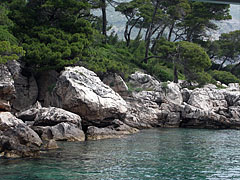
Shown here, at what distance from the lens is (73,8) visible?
2356cm

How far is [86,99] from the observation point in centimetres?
1891

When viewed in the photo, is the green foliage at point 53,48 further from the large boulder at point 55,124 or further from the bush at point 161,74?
the bush at point 161,74

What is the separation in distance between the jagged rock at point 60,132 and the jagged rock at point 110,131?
83 cm

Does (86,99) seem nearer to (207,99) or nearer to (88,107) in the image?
(88,107)

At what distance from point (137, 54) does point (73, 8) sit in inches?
501

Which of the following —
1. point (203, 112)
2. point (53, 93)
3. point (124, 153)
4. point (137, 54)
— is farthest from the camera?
point (137, 54)

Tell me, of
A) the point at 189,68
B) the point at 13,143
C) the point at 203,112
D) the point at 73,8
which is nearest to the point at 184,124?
the point at 203,112

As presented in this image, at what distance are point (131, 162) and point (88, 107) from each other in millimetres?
7501

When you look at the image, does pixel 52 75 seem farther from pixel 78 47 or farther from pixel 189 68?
pixel 189 68

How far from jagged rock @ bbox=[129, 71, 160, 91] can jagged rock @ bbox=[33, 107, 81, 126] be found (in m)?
10.1

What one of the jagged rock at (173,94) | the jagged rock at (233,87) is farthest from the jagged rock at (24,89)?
the jagged rock at (233,87)

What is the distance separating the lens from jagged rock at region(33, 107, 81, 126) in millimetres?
17344

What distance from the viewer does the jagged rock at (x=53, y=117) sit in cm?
1734

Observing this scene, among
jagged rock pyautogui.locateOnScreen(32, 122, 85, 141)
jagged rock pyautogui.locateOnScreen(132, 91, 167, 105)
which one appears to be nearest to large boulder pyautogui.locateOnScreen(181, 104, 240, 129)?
jagged rock pyautogui.locateOnScreen(132, 91, 167, 105)
